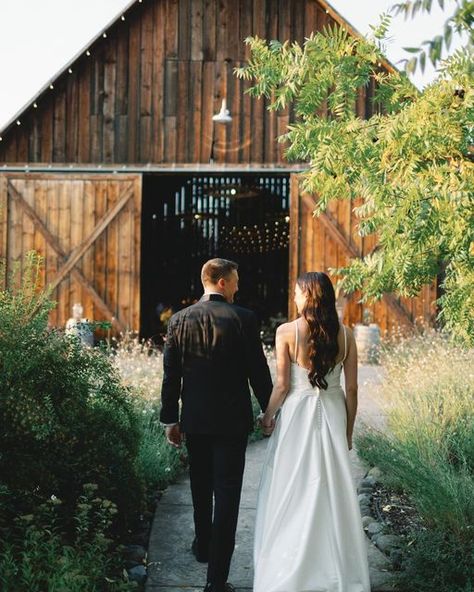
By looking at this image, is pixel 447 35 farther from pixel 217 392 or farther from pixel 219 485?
pixel 219 485

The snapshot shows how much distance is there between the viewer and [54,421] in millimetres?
4516

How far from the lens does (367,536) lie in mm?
5266

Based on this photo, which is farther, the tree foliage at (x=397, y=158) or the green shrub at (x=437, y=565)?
the tree foliage at (x=397, y=158)

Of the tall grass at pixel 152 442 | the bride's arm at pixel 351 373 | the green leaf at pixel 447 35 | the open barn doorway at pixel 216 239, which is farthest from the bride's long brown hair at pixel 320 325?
the open barn doorway at pixel 216 239

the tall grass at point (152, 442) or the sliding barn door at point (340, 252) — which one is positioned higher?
the sliding barn door at point (340, 252)

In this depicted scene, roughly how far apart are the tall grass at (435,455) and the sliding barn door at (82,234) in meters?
6.07

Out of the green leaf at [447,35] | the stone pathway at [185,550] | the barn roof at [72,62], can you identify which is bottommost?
the stone pathway at [185,550]

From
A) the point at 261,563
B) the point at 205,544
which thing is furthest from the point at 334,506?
the point at 205,544

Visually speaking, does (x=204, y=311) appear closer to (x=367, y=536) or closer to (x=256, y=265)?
(x=367, y=536)

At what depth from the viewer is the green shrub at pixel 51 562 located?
368 cm

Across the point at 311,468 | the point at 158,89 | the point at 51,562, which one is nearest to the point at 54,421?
the point at 51,562

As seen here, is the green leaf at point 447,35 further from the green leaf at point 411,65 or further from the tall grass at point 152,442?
the tall grass at point 152,442

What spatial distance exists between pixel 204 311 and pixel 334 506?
4.02 feet

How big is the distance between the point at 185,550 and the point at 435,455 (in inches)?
72.8
